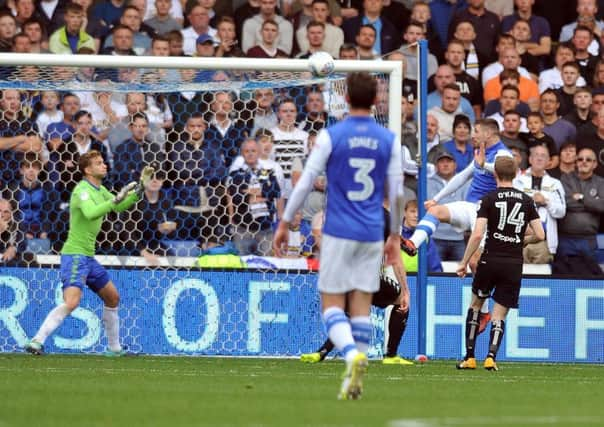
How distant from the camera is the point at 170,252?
15.9 m

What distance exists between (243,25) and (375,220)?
34.7ft

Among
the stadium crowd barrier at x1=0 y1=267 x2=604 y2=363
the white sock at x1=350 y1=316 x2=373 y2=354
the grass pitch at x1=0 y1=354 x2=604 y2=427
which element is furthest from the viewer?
the stadium crowd barrier at x1=0 y1=267 x2=604 y2=363

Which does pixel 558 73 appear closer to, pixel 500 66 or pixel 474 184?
pixel 500 66

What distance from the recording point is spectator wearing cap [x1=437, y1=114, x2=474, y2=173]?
17906 mm

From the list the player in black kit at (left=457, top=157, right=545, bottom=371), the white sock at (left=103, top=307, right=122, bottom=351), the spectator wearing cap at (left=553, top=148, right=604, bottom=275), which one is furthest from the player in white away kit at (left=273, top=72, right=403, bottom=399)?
the spectator wearing cap at (left=553, top=148, right=604, bottom=275)

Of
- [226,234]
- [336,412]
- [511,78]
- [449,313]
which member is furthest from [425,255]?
[336,412]

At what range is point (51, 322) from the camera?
46.2ft

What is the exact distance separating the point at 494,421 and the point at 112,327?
24.8ft

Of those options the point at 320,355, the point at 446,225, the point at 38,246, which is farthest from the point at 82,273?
the point at 446,225

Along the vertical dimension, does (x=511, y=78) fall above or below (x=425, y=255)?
above

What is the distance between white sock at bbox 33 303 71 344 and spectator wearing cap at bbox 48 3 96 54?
5.51 m

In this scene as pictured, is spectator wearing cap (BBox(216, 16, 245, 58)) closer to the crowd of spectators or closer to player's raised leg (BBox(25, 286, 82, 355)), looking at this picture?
the crowd of spectators

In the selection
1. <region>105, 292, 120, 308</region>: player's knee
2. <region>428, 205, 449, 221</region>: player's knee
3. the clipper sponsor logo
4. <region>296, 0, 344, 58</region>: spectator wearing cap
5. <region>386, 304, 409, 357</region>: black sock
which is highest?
<region>296, 0, 344, 58</region>: spectator wearing cap

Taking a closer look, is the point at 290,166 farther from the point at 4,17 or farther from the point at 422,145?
the point at 4,17
